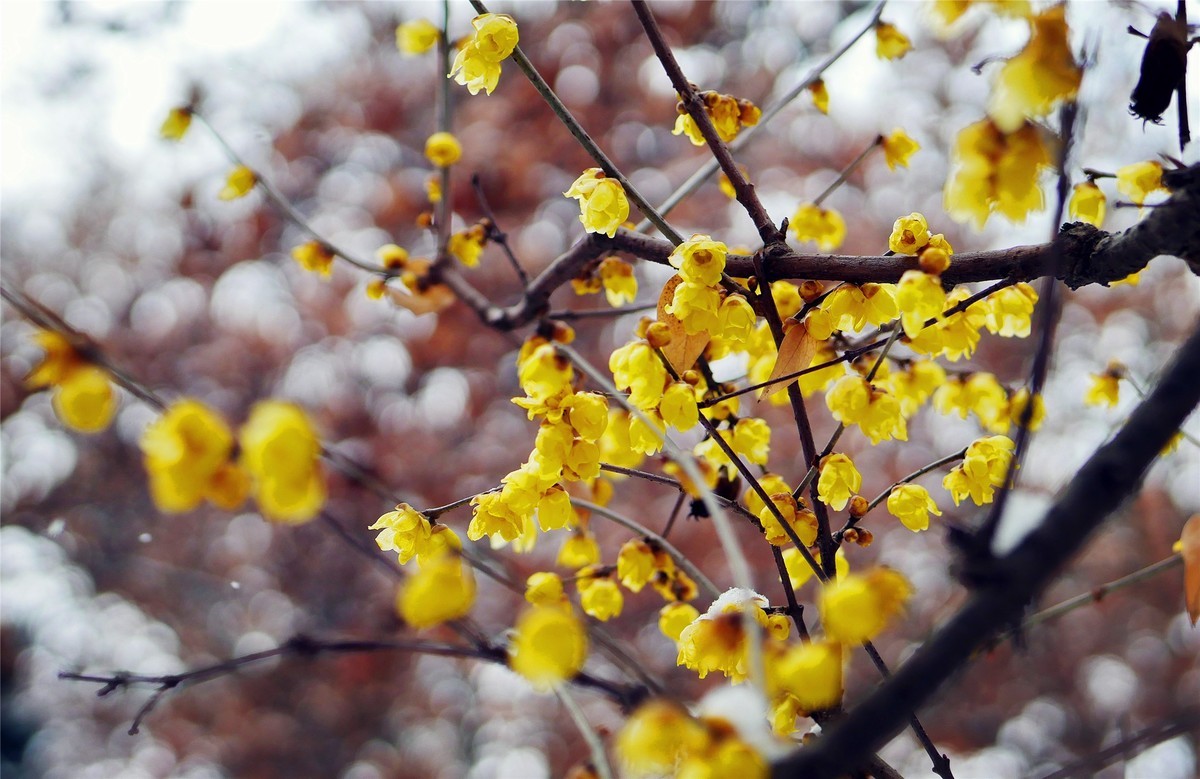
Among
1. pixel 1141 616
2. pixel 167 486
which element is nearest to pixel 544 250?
pixel 167 486

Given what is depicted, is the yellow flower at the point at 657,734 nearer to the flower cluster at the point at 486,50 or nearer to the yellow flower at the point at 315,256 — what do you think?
the flower cluster at the point at 486,50

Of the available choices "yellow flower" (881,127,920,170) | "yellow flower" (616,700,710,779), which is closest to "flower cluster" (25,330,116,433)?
"yellow flower" (616,700,710,779)

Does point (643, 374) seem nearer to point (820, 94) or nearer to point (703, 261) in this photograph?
point (703, 261)

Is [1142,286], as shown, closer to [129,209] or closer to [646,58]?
[646,58]

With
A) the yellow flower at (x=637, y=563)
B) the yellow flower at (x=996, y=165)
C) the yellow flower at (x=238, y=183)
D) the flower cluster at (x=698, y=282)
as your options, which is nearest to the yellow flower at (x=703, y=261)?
the flower cluster at (x=698, y=282)

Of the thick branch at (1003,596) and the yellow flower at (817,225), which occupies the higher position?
the yellow flower at (817,225)

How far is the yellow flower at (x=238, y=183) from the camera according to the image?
1.90 metres

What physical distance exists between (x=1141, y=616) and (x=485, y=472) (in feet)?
21.1

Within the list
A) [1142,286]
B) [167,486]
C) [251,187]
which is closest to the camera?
[167,486]

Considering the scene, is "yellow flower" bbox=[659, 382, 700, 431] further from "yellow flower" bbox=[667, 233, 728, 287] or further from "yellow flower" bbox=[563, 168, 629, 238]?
"yellow flower" bbox=[563, 168, 629, 238]

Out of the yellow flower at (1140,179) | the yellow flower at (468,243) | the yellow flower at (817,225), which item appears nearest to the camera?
the yellow flower at (1140,179)

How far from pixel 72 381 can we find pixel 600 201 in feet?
2.45

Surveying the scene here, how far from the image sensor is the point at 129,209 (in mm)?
→ 6434

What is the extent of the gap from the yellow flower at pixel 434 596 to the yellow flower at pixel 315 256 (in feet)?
4.44
